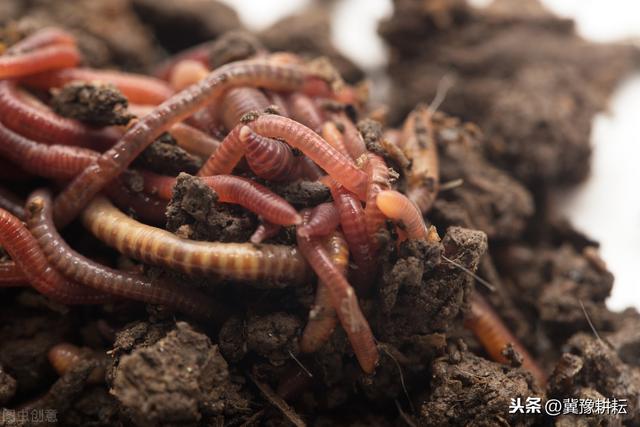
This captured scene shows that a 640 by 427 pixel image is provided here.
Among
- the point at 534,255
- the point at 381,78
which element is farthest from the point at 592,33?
the point at 534,255

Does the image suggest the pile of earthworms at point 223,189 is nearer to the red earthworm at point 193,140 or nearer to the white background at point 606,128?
the red earthworm at point 193,140

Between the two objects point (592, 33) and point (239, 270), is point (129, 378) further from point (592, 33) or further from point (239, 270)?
point (592, 33)

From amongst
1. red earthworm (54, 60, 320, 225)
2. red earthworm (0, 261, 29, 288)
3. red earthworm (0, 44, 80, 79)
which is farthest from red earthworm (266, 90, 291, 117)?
red earthworm (0, 261, 29, 288)

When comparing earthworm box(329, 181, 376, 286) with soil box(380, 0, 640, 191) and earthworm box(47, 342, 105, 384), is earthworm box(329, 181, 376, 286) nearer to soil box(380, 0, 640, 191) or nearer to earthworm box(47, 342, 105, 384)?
earthworm box(47, 342, 105, 384)

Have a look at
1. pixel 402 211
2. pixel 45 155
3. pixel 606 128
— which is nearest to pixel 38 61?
pixel 45 155

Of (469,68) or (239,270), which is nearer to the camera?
(239,270)
